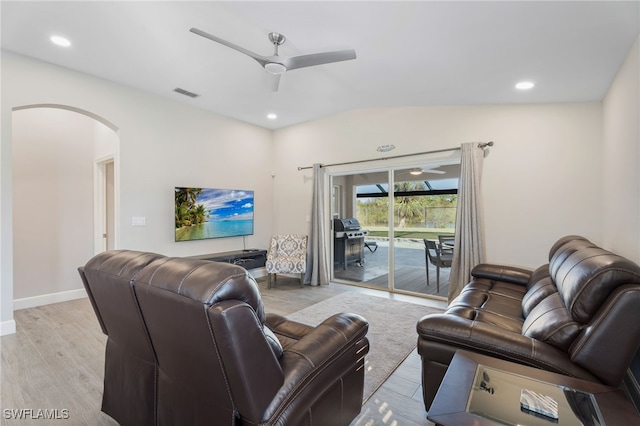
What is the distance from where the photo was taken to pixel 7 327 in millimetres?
3197

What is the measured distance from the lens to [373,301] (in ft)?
14.4

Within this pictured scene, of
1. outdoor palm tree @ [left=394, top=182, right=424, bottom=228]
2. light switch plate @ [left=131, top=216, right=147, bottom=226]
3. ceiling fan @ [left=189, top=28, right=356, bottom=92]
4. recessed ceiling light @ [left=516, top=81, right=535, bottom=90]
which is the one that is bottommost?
light switch plate @ [left=131, top=216, right=147, bottom=226]

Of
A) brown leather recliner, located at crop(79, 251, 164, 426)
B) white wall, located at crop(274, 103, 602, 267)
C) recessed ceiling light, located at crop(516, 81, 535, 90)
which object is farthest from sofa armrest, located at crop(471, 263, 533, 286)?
brown leather recliner, located at crop(79, 251, 164, 426)

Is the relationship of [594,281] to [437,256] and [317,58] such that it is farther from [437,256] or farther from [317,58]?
[437,256]

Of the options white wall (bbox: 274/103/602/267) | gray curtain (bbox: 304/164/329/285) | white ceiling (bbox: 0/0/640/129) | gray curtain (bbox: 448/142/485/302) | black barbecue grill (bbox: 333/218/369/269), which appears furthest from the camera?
black barbecue grill (bbox: 333/218/369/269)

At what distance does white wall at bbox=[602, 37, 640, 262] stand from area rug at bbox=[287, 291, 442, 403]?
2.00 metres

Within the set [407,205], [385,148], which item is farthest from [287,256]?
[385,148]

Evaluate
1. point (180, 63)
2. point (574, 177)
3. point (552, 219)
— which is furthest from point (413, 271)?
point (180, 63)

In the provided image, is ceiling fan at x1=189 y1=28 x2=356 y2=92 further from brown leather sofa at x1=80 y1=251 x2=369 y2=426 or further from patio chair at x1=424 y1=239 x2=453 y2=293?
patio chair at x1=424 y1=239 x2=453 y2=293

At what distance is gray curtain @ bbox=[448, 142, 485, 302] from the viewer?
4.04m

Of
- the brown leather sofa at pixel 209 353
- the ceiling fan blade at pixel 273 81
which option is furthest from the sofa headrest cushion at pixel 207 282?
the ceiling fan blade at pixel 273 81

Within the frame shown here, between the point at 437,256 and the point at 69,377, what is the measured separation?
174 inches

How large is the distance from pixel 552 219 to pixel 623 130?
1.39 m

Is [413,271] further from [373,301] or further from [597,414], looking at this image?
[597,414]
